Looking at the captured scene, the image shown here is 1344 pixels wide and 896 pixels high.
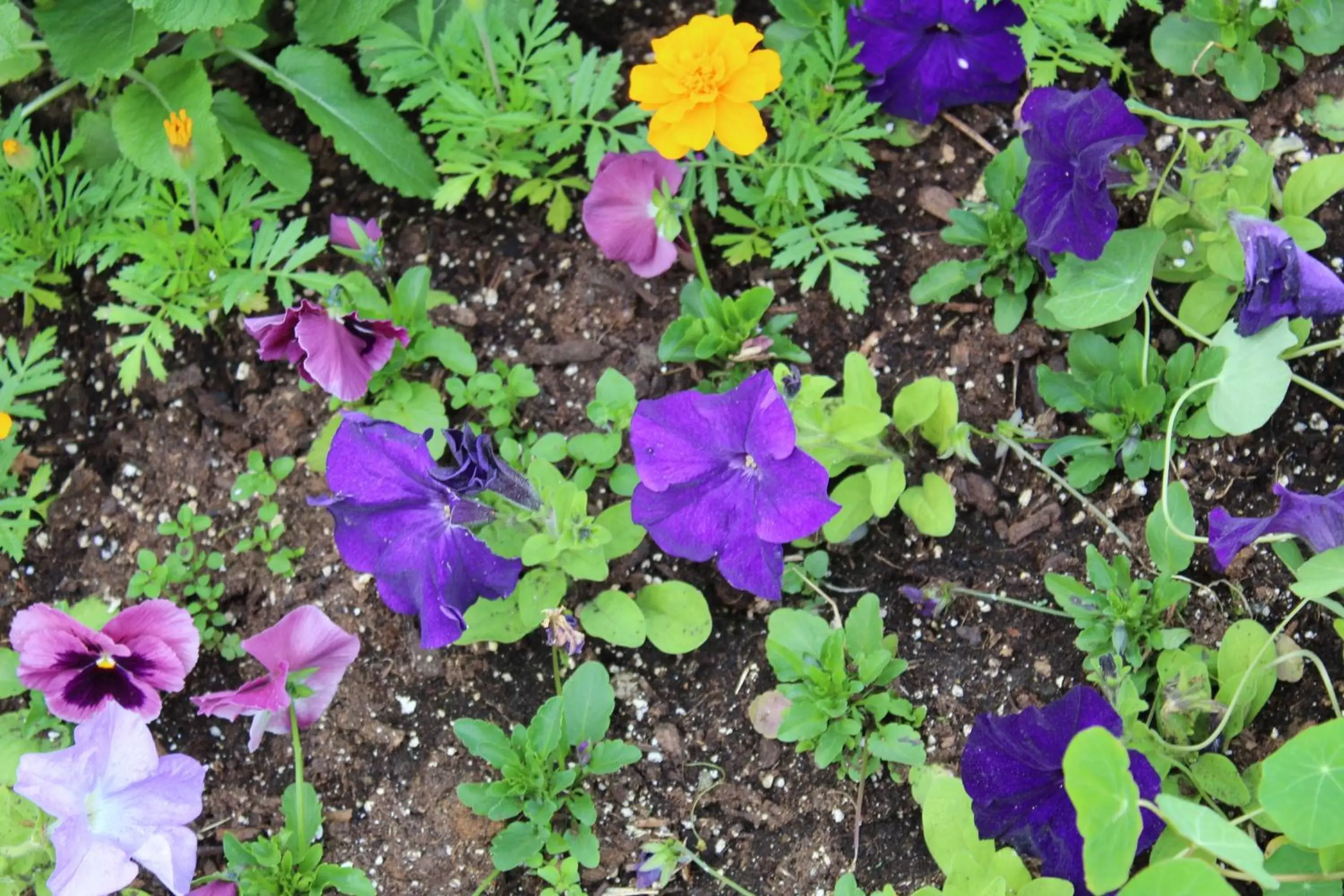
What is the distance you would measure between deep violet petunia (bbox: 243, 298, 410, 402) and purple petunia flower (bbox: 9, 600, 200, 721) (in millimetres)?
415

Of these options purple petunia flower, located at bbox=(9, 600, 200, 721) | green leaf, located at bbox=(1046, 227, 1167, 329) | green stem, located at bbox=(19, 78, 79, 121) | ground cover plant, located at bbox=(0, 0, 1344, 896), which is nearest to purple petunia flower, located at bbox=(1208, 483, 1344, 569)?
ground cover plant, located at bbox=(0, 0, 1344, 896)

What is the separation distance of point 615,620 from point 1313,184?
122 centimetres

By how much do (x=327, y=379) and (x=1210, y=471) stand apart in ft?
4.42

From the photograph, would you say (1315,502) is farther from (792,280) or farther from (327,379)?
(327,379)

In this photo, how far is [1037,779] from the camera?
5.55 feet

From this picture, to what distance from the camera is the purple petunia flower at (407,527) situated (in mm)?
1795

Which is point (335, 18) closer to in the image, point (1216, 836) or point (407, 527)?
point (407, 527)

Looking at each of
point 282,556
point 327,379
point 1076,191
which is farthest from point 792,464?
point 282,556

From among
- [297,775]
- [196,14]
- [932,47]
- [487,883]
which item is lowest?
[487,883]

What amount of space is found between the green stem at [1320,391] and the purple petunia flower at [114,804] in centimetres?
168

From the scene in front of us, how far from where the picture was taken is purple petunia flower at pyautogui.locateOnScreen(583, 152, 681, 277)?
2.08 m

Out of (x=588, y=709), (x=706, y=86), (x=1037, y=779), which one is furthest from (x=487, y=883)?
(x=706, y=86)

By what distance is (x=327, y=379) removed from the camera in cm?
197

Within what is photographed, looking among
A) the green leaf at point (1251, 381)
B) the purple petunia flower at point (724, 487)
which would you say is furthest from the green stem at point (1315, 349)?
the purple petunia flower at point (724, 487)
